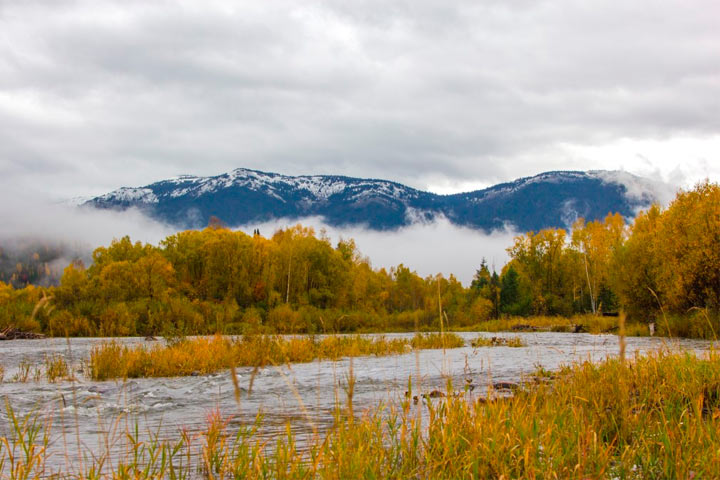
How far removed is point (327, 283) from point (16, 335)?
33.3 m

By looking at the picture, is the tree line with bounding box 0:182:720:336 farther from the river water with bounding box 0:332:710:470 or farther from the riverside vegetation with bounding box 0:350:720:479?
the riverside vegetation with bounding box 0:350:720:479

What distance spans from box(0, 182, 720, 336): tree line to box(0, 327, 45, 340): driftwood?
65 centimetres

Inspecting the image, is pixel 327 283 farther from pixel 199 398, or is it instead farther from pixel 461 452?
pixel 461 452

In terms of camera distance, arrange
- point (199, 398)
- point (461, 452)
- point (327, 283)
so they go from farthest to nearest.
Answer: point (327, 283) < point (199, 398) < point (461, 452)

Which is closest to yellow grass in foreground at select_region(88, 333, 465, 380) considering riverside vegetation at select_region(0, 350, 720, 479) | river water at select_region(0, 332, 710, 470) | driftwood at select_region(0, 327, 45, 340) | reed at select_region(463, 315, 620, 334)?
river water at select_region(0, 332, 710, 470)

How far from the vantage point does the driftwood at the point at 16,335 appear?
2842 centimetres

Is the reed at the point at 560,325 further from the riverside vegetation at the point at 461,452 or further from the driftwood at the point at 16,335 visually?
the riverside vegetation at the point at 461,452

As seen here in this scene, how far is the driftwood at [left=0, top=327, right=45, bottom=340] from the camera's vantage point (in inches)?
1119

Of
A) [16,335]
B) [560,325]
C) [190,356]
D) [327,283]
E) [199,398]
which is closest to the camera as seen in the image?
[199,398]

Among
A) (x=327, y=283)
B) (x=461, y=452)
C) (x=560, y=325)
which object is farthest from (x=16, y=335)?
(x=560, y=325)

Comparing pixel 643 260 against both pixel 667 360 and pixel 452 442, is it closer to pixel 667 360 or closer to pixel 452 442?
pixel 667 360

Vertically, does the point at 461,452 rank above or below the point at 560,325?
above

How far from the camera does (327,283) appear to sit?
2328 inches

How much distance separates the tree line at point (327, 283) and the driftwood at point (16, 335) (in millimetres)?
652
